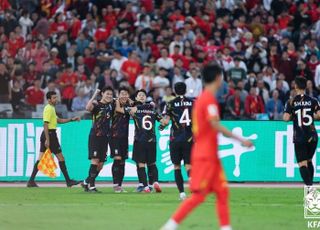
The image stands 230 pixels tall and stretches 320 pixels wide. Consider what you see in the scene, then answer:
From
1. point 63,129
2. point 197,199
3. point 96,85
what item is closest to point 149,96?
point 96,85

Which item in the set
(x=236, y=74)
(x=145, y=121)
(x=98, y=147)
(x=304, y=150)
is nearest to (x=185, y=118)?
(x=145, y=121)

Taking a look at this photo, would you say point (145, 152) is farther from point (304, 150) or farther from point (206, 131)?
point (206, 131)

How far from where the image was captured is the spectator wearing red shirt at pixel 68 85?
28484 millimetres

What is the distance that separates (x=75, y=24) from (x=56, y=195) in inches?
461

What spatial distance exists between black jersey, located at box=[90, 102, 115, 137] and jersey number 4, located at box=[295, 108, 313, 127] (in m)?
4.12

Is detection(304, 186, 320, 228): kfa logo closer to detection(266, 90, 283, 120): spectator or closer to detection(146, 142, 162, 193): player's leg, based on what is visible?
detection(146, 142, 162, 193): player's leg

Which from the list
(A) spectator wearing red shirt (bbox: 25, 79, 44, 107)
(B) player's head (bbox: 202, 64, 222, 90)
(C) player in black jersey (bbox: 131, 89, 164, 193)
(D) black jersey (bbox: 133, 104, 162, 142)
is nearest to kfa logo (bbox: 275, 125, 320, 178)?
(C) player in black jersey (bbox: 131, 89, 164, 193)

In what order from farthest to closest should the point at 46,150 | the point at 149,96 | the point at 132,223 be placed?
the point at 149,96
the point at 46,150
the point at 132,223

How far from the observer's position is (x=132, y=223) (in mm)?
14992

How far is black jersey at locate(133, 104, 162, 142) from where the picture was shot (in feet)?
69.7

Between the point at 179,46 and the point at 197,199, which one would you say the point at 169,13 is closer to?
the point at 179,46

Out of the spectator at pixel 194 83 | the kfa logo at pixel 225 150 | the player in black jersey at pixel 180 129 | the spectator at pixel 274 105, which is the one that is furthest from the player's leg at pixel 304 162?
the spectator at pixel 194 83

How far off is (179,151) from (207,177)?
684 centimetres

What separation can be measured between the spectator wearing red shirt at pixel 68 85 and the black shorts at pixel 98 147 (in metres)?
7.12
